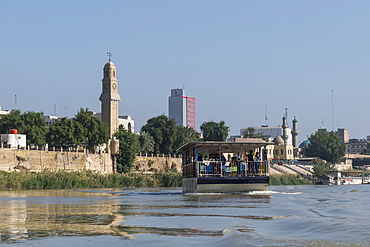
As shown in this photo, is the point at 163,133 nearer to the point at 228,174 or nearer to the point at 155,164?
the point at 155,164

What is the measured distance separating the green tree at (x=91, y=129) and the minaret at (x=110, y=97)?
1201 inches

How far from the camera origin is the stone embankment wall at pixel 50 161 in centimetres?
7188

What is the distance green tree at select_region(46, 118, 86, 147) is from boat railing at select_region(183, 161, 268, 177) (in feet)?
185

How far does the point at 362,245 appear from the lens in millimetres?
9148

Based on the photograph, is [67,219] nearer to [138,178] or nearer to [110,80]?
[138,178]

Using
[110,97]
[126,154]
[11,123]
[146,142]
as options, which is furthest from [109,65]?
[11,123]

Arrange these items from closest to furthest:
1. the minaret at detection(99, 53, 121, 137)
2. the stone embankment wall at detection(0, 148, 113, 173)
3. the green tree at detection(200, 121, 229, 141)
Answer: the stone embankment wall at detection(0, 148, 113, 173) < the minaret at detection(99, 53, 121, 137) < the green tree at detection(200, 121, 229, 141)

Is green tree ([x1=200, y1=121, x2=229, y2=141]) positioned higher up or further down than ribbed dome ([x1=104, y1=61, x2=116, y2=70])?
further down

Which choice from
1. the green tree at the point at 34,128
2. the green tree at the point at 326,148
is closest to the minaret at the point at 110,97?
the green tree at the point at 34,128

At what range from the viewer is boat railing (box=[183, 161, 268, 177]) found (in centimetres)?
3259

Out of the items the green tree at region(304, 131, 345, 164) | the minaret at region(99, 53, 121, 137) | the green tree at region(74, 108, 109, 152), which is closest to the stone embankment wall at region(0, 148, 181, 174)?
the green tree at region(74, 108, 109, 152)

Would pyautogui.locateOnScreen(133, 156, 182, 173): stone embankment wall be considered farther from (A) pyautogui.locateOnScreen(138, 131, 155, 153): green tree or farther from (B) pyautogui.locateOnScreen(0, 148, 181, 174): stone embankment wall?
(A) pyautogui.locateOnScreen(138, 131, 155, 153): green tree

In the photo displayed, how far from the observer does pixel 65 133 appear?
8700 cm

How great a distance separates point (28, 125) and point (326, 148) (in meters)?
104
